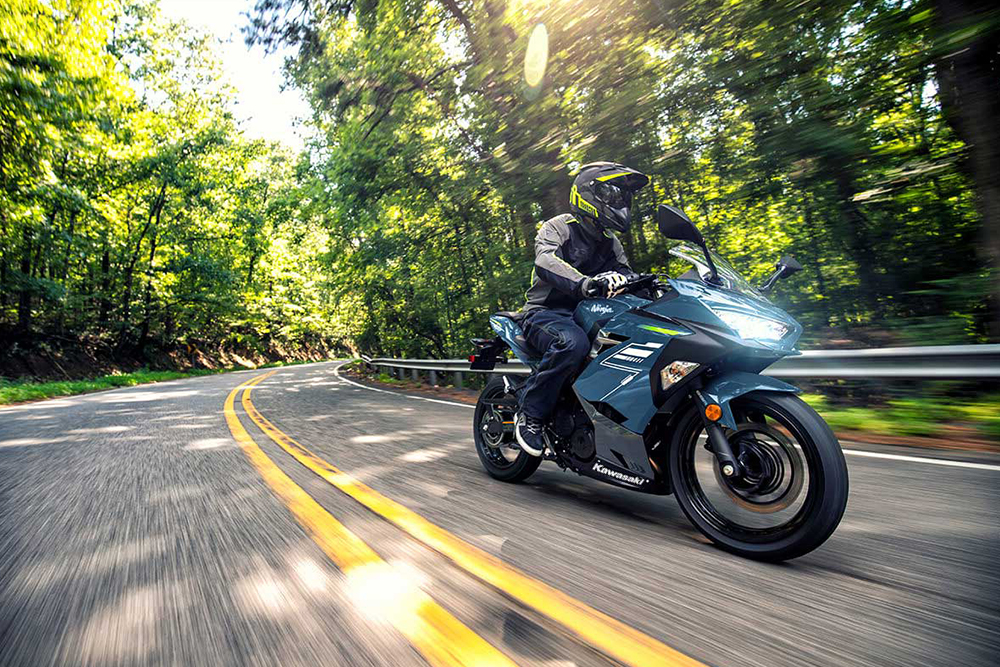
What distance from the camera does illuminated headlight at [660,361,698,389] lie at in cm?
246

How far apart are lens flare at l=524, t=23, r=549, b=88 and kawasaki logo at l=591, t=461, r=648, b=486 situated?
7111 millimetres

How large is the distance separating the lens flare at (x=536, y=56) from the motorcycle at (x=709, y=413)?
6.36 metres

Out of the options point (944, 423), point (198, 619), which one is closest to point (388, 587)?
point (198, 619)

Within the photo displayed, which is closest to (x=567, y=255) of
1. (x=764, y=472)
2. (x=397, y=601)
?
(x=764, y=472)

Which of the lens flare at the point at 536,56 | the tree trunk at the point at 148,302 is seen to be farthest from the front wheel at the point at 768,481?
the tree trunk at the point at 148,302

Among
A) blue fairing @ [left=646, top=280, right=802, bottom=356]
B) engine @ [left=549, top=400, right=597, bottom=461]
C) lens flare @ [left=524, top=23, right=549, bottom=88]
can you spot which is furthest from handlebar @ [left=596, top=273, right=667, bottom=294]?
lens flare @ [left=524, top=23, right=549, bottom=88]

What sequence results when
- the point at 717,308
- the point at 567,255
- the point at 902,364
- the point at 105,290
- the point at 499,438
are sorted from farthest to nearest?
the point at 105,290, the point at 902,364, the point at 499,438, the point at 567,255, the point at 717,308

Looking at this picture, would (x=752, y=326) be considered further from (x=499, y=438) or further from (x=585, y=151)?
(x=585, y=151)

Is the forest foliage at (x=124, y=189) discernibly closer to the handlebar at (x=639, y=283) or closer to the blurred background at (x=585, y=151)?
the blurred background at (x=585, y=151)

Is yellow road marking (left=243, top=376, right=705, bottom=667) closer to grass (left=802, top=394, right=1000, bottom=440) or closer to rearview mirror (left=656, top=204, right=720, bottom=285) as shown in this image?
rearview mirror (left=656, top=204, right=720, bottom=285)

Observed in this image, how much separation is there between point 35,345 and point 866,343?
89.8 ft

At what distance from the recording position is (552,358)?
3154 millimetres

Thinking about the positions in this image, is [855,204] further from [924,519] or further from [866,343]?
[924,519]

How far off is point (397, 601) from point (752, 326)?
1.92 metres
